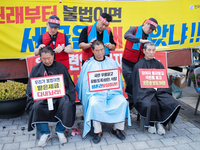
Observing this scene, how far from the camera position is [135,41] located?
3572 mm

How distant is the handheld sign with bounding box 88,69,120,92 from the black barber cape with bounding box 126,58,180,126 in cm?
42

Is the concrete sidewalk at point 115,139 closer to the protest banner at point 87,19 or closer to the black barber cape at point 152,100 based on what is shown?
the black barber cape at point 152,100

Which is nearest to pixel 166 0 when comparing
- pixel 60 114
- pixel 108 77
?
pixel 108 77

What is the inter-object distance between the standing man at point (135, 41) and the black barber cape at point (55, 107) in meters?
1.22

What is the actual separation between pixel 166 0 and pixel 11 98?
4.08 metres

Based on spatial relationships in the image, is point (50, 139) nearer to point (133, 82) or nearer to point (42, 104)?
point (42, 104)

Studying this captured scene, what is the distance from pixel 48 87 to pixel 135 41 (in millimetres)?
1623

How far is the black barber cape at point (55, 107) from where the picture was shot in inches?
119

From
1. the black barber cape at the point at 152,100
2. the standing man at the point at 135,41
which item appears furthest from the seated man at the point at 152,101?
the standing man at the point at 135,41

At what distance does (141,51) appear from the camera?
151 inches

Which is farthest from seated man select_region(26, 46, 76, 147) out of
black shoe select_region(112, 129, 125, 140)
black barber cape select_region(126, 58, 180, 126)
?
black barber cape select_region(126, 58, 180, 126)

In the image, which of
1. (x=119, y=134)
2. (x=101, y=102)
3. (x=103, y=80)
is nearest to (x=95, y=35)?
(x=103, y=80)

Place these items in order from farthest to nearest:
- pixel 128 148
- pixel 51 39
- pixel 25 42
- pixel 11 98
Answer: pixel 25 42 < pixel 11 98 < pixel 51 39 < pixel 128 148

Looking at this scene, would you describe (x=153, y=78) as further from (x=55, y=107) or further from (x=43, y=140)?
(x=43, y=140)
